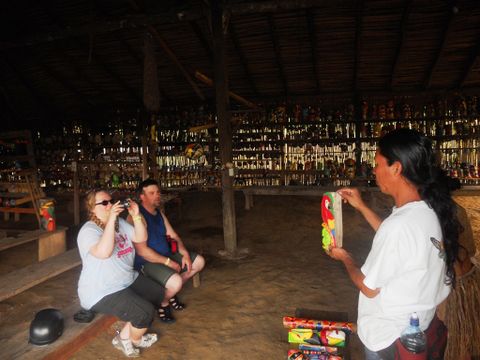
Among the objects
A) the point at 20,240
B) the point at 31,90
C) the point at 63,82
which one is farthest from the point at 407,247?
the point at 31,90

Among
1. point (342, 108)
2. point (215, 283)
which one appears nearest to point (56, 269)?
point (215, 283)

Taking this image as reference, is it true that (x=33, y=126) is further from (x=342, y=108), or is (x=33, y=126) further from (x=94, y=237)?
(x=94, y=237)

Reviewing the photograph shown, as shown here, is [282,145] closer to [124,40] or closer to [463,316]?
[124,40]

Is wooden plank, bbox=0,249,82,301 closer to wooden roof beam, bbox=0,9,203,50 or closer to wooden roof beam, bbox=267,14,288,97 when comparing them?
wooden roof beam, bbox=0,9,203,50

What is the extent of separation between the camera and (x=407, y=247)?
1.57 m

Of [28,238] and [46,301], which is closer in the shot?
[46,301]

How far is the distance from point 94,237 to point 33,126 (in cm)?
1015

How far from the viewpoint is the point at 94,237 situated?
117 inches

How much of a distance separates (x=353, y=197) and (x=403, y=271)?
69 cm

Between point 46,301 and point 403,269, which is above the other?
point 403,269

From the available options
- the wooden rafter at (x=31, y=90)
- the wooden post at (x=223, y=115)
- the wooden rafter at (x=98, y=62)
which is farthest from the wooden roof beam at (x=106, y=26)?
the wooden rafter at (x=31, y=90)

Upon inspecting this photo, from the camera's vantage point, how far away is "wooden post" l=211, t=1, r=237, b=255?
571cm

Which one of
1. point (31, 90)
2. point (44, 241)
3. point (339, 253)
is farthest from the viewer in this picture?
point (31, 90)

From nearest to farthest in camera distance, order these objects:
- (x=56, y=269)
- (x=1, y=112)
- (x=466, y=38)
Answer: (x=56, y=269)
(x=466, y=38)
(x=1, y=112)
